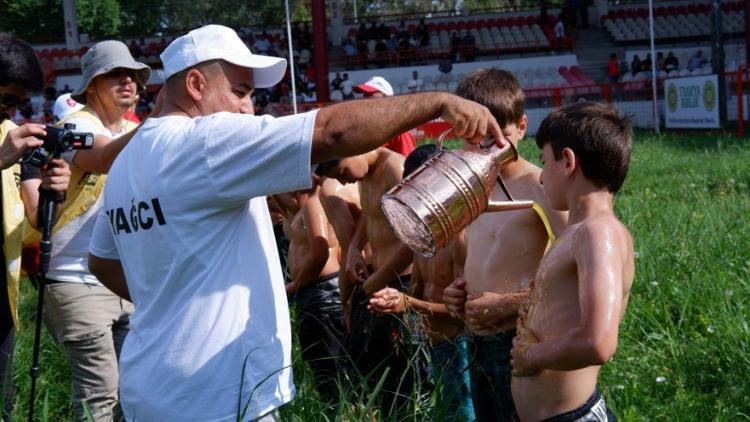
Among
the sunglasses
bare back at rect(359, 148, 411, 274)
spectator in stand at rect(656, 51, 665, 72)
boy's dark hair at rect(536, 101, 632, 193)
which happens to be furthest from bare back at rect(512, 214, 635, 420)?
spectator in stand at rect(656, 51, 665, 72)

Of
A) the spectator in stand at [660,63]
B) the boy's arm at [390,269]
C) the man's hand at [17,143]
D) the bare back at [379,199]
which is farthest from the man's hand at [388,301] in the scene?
the spectator in stand at [660,63]

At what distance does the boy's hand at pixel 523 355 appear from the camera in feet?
8.91

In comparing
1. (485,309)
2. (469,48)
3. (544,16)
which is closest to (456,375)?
(485,309)

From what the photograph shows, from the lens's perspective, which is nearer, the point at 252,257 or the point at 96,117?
the point at 252,257

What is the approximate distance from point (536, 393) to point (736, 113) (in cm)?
2064

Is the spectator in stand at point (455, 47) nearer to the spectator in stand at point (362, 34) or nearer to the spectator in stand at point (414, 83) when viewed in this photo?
the spectator in stand at point (362, 34)

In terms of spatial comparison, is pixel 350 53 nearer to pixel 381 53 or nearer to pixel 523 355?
pixel 381 53

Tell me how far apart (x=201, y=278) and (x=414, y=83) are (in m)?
26.3

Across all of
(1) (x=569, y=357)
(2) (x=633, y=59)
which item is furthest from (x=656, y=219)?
(2) (x=633, y=59)

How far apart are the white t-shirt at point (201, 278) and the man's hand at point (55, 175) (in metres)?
1.15

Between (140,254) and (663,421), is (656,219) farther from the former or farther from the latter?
(140,254)

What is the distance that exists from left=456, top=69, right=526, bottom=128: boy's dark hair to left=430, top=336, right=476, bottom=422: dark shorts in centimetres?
86

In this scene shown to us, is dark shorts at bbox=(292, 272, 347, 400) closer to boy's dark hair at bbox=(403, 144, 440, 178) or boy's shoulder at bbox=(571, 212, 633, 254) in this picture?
boy's dark hair at bbox=(403, 144, 440, 178)

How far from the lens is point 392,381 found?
444 centimetres
